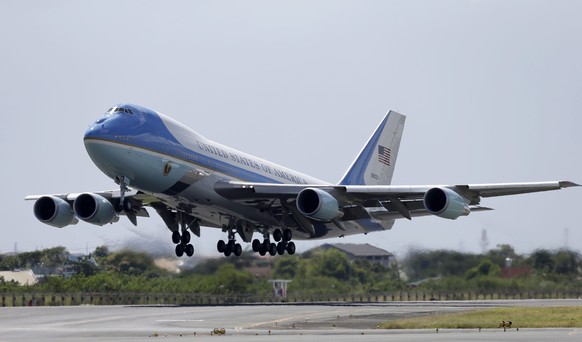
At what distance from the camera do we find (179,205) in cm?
4912

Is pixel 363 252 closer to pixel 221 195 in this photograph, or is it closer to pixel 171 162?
pixel 221 195

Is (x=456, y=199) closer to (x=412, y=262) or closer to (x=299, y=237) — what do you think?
(x=299, y=237)

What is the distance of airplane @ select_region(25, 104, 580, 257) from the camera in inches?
1752

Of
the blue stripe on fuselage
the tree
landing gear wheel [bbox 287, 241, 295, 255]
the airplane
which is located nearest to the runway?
landing gear wheel [bbox 287, 241, 295, 255]

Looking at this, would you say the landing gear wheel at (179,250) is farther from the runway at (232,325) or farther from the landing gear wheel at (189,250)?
the runway at (232,325)

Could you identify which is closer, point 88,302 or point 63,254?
point 88,302

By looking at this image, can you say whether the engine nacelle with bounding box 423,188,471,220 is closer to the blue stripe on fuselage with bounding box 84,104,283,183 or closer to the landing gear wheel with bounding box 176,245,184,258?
the blue stripe on fuselage with bounding box 84,104,283,183

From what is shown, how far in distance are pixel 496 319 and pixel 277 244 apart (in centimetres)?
1577

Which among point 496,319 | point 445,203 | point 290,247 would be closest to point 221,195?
point 290,247

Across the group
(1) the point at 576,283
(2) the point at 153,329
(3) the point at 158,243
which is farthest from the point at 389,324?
(1) the point at 576,283

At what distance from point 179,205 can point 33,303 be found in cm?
1757

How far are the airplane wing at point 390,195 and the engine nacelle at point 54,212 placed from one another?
28.7ft

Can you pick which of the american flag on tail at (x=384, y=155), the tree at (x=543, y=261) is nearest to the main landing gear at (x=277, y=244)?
the american flag on tail at (x=384, y=155)

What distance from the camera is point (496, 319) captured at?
134ft
